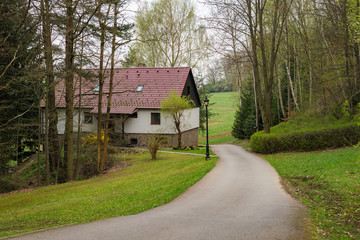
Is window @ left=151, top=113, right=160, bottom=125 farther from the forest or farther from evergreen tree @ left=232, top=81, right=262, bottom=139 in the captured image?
evergreen tree @ left=232, top=81, right=262, bottom=139

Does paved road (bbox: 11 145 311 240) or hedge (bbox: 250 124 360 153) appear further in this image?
hedge (bbox: 250 124 360 153)

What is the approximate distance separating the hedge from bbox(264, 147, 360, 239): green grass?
2084 mm

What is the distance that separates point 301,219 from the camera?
A: 8602 mm

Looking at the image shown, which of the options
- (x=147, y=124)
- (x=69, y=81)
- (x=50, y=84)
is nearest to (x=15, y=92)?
(x=69, y=81)

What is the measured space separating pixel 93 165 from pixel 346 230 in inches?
709

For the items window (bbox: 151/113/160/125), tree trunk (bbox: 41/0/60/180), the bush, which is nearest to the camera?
tree trunk (bbox: 41/0/60/180)

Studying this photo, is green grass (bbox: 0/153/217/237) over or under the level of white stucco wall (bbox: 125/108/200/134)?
under

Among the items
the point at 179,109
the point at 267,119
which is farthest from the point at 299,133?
the point at 179,109

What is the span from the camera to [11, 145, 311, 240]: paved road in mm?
7484

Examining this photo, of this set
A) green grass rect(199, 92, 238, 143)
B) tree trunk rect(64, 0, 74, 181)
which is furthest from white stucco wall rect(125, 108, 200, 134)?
green grass rect(199, 92, 238, 143)

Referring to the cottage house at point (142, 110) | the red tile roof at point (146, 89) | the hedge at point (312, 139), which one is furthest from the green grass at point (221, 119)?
the hedge at point (312, 139)

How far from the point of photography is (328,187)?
37.9ft

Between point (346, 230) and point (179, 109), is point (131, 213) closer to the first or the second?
point (346, 230)

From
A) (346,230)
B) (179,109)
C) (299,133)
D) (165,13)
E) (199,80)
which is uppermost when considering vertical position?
(165,13)
